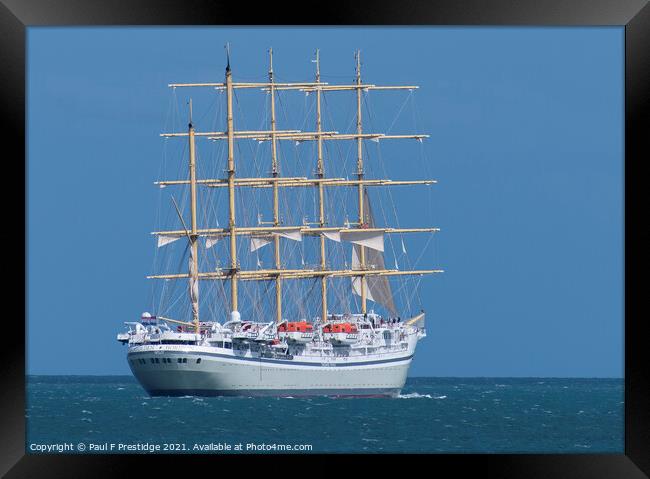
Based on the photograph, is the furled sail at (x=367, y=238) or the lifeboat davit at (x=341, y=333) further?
the furled sail at (x=367, y=238)

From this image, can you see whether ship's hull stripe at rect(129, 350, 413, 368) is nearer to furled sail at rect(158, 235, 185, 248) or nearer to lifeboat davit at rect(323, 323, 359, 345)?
lifeboat davit at rect(323, 323, 359, 345)

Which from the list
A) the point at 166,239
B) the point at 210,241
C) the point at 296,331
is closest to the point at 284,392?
the point at 296,331

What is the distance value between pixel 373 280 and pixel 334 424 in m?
18.1

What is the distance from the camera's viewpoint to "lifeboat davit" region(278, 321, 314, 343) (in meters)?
54.9

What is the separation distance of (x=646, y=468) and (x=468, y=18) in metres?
7.07

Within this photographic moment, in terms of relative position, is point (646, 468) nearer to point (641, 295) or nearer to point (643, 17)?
point (641, 295)

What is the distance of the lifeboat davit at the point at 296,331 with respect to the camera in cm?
5494

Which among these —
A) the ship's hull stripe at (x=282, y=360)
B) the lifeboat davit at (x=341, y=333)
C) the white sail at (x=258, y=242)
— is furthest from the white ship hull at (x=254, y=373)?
the white sail at (x=258, y=242)

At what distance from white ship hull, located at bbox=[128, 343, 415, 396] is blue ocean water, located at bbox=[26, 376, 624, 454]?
1.63ft

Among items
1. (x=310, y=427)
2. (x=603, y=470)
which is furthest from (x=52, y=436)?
(x=603, y=470)


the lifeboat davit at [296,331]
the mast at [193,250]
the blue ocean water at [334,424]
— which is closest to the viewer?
the blue ocean water at [334,424]

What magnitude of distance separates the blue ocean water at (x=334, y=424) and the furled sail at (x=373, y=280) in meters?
4.16

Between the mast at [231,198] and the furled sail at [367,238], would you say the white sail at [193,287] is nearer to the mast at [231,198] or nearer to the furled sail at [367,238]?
the mast at [231,198]

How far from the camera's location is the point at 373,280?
2392 inches
